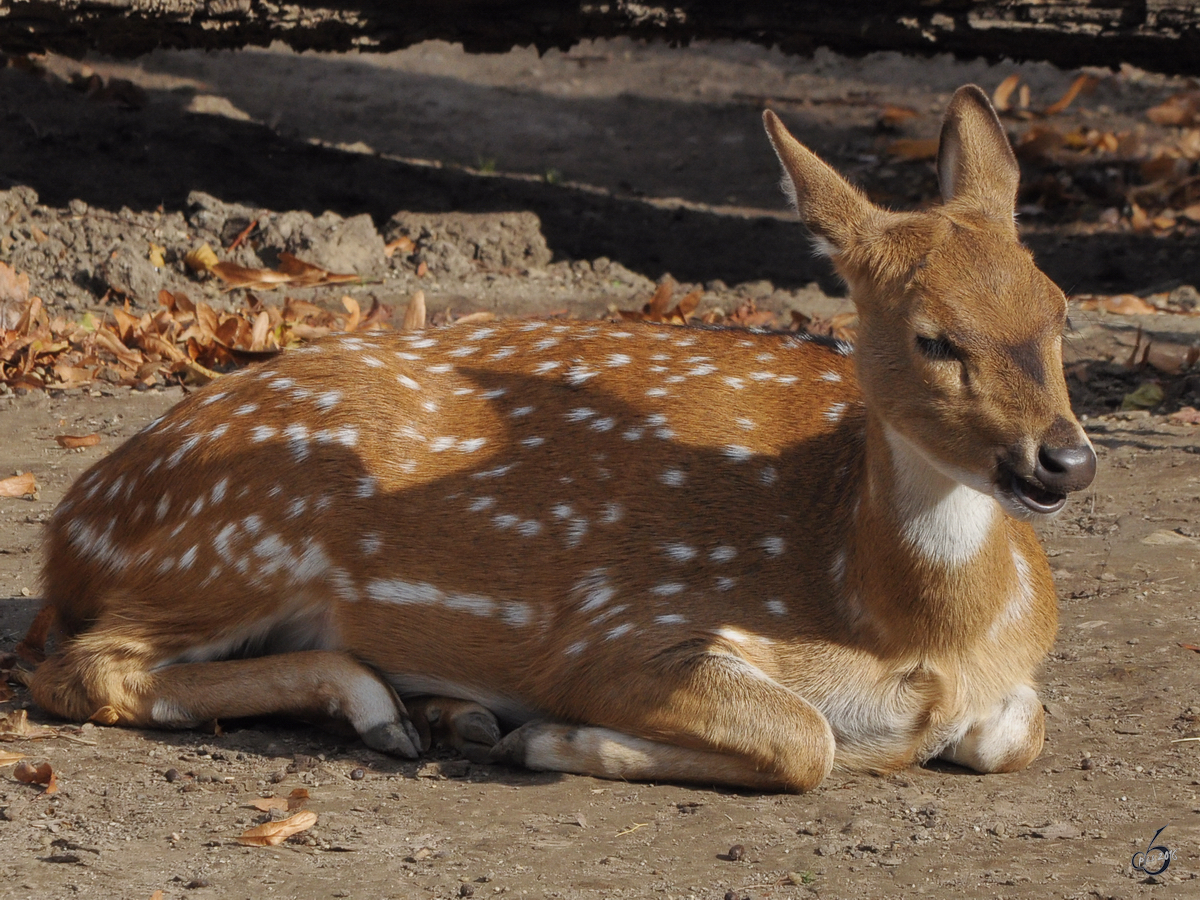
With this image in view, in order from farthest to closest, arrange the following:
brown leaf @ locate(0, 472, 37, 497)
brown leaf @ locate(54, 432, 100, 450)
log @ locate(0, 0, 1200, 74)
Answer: log @ locate(0, 0, 1200, 74)
brown leaf @ locate(54, 432, 100, 450)
brown leaf @ locate(0, 472, 37, 497)

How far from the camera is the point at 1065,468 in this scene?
135 inches

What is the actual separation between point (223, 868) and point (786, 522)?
5.95ft

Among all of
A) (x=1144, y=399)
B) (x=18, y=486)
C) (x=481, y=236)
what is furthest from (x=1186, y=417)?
(x=18, y=486)

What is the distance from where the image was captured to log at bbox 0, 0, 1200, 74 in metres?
8.50

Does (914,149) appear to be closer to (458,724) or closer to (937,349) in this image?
(937,349)

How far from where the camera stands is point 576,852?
354cm

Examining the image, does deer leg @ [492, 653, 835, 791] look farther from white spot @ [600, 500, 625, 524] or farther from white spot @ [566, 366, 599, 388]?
white spot @ [566, 366, 599, 388]

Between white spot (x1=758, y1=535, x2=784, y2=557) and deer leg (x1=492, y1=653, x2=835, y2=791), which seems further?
white spot (x1=758, y1=535, x2=784, y2=557)

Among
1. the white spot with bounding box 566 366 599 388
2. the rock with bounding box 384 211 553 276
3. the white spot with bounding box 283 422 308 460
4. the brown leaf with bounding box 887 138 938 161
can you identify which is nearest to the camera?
the white spot with bounding box 283 422 308 460

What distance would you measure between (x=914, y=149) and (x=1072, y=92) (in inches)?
79.1

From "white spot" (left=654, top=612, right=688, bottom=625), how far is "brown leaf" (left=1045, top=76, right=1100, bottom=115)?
9.94m

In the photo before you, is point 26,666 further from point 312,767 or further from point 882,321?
point 882,321

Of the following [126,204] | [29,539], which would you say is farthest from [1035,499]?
[126,204]

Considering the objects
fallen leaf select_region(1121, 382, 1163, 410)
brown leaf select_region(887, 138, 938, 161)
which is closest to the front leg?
fallen leaf select_region(1121, 382, 1163, 410)
